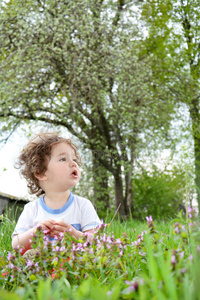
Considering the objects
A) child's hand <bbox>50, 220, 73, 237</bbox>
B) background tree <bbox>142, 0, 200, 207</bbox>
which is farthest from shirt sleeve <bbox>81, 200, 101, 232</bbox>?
background tree <bbox>142, 0, 200, 207</bbox>

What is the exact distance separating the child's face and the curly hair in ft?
0.28

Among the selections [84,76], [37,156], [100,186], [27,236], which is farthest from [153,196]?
[27,236]

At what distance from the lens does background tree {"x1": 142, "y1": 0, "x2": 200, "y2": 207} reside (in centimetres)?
1006

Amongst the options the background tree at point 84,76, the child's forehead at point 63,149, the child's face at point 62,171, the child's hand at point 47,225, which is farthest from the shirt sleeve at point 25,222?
the background tree at point 84,76

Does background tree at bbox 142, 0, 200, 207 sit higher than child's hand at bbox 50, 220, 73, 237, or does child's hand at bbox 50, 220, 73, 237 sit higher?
background tree at bbox 142, 0, 200, 207

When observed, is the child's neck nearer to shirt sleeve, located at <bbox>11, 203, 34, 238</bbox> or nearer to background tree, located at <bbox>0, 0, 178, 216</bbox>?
shirt sleeve, located at <bbox>11, 203, 34, 238</bbox>

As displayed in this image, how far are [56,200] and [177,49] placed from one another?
9229mm

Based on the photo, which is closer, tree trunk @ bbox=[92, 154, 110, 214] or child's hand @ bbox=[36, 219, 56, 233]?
child's hand @ bbox=[36, 219, 56, 233]

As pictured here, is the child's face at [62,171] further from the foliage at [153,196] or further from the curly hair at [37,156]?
the foliage at [153,196]

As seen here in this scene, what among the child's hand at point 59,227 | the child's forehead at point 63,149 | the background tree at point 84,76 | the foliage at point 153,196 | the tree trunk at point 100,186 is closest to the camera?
the child's hand at point 59,227

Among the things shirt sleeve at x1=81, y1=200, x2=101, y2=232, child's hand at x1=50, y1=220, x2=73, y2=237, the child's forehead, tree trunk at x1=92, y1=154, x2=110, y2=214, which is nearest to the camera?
child's hand at x1=50, y1=220, x2=73, y2=237

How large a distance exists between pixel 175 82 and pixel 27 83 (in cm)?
441

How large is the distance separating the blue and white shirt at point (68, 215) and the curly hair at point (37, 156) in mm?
338

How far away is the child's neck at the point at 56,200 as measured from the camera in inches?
119
